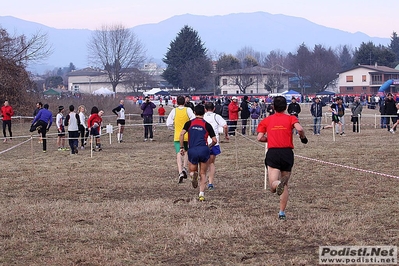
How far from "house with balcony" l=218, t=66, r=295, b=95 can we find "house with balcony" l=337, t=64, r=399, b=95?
10.8m

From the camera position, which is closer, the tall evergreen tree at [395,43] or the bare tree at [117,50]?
the bare tree at [117,50]

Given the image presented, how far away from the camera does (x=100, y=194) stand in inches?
517

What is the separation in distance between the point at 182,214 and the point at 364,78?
110 metres

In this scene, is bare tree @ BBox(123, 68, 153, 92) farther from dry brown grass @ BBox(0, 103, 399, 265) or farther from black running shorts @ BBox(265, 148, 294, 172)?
black running shorts @ BBox(265, 148, 294, 172)

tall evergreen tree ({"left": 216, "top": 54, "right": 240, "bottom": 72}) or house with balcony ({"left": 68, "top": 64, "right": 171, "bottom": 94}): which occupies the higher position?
tall evergreen tree ({"left": 216, "top": 54, "right": 240, "bottom": 72})

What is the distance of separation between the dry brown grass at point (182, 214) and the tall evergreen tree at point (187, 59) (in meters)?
84.6

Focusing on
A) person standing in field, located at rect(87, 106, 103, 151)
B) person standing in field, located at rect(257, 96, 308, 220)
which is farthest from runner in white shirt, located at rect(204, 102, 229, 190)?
person standing in field, located at rect(87, 106, 103, 151)

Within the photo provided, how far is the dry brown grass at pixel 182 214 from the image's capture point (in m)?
7.85

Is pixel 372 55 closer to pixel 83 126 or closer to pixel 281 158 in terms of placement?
pixel 83 126

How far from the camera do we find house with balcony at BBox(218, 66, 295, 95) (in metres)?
110

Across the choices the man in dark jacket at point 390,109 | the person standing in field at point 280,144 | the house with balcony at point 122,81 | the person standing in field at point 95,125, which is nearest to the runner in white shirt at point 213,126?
the person standing in field at point 280,144

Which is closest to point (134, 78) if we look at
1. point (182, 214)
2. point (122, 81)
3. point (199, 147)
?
point (122, 81)

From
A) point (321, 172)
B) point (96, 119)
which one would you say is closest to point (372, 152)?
point (321, 172)

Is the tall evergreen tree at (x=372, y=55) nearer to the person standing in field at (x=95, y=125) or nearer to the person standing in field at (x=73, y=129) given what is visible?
the person standing in field at (x=95, y=125)
